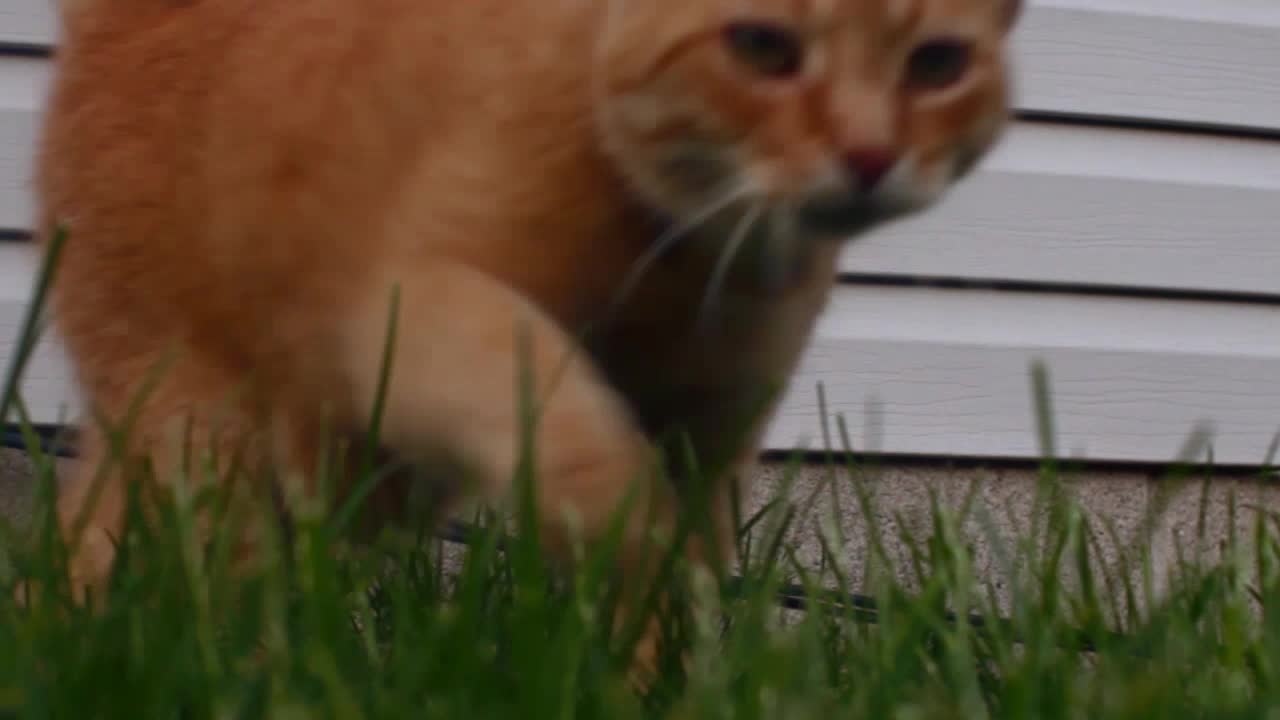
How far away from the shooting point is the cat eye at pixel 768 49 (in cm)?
122

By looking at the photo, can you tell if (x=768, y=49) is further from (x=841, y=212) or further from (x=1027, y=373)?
(x=1027, y=373)

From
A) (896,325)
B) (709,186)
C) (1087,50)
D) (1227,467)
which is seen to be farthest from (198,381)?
(1227,467)

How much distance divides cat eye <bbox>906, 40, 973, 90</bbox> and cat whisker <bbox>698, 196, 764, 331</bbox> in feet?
0.53

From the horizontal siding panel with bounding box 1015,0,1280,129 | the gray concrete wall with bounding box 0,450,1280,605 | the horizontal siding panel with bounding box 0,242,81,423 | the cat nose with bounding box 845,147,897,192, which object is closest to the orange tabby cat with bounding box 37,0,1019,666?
the cat nose with bounding box 845,147,897,192

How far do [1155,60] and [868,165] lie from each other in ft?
4.58

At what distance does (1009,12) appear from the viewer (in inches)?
53.9

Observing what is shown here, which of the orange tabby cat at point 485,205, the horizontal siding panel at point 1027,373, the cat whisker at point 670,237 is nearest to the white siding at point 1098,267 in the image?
the horizontal siding panel at point 1027,373

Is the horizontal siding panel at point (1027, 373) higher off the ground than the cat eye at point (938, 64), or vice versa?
the cat eye at point (938, 64)

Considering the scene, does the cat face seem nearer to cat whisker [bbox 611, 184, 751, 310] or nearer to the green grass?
cat whisker [bbox 611, 184, 751, 310]

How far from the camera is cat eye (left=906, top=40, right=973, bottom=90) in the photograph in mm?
1261

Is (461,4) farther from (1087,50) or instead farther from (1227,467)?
(1227,467)

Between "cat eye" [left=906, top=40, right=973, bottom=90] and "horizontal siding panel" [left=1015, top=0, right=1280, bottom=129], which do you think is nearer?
"cat eye" [left=906, top=40, right=973, bottom=90]

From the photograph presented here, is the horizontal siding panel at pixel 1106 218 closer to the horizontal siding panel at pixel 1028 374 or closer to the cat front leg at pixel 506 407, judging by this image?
the horizontal siding panel at pixel 1028 374

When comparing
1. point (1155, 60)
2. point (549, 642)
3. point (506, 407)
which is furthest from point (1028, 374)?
point (549, 642)
